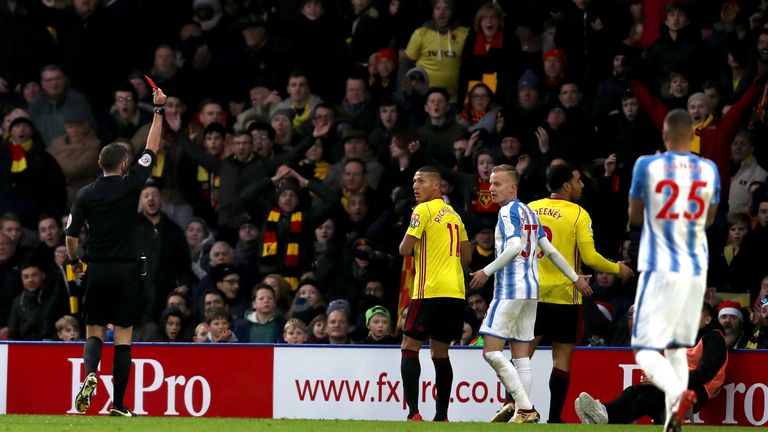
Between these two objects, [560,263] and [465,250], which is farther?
[465,250]

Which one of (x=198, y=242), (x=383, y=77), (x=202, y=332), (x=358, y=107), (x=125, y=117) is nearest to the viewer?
(x=202, y=332)

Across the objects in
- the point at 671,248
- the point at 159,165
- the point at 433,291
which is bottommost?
the point at 433,291

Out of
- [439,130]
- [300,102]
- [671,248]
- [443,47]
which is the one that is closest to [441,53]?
[443,47]

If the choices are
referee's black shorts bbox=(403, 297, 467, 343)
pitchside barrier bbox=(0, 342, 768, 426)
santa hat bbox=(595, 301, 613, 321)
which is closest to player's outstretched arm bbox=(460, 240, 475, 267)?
referee's black shorts bbox=(403, 297, 467, 343)

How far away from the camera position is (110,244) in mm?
12062

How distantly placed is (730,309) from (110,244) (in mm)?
5813

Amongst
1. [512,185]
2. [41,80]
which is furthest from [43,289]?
[512,185]

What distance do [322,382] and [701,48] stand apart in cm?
584

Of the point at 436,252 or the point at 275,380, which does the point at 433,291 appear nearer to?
the point at 436,252

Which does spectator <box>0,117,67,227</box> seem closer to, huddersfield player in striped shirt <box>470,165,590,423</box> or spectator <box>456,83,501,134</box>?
spectator <box>456,83,501,134</box>

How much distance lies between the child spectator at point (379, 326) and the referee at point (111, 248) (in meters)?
3.41

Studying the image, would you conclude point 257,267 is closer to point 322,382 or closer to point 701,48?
point 322,382

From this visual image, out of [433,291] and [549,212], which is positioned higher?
[549,212]

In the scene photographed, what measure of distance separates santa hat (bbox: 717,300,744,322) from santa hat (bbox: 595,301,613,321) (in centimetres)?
106
